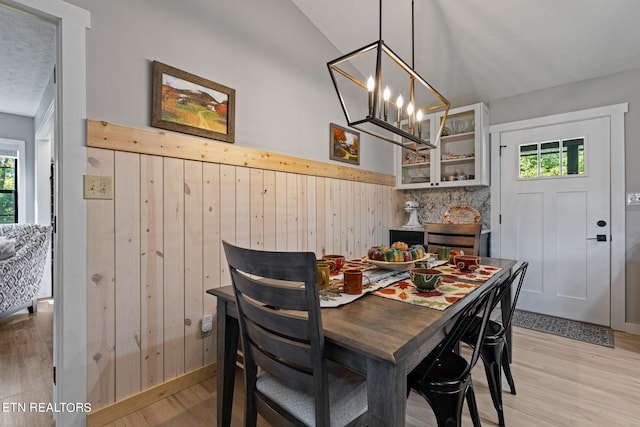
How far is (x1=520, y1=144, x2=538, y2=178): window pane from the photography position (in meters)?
3.12

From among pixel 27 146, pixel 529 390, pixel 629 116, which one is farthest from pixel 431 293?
pixel 27 146

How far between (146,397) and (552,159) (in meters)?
3.92

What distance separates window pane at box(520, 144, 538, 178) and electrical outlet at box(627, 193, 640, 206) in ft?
2.36

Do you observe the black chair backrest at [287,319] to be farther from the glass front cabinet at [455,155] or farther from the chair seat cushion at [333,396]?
the glass front cabinet at [455,155]

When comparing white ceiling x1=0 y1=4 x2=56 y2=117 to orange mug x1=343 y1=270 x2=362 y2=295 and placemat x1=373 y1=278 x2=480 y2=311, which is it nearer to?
orange mug x1=343 y1=270 x2=362 y2=295

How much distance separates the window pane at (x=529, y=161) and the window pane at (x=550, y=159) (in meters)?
0.05

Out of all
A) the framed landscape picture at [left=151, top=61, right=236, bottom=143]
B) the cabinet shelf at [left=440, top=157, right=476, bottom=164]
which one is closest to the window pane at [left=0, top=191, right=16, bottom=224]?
the framed landscape picture at [left=151, top=61, right=236, bottom=143]

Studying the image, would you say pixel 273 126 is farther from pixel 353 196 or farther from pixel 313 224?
pixel 353 196

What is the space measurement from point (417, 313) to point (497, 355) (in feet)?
2.65

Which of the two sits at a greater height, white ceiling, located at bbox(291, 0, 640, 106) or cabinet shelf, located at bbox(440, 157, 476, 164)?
white ceiling, located at bbox(291, 0, 640, 106)

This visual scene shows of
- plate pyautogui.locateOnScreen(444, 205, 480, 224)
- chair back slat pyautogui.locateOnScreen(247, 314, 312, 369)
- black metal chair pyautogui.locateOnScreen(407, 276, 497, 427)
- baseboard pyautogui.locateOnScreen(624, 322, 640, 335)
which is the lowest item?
baseboard pyautogui.locateOnScreen(624, 322, 640, 335)

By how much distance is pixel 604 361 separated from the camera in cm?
216

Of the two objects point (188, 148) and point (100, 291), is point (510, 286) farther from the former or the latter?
point (100, 291)

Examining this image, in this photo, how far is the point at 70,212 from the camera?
1.47m
